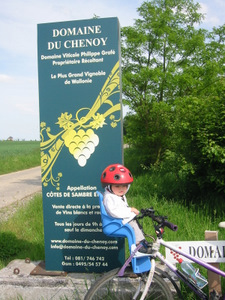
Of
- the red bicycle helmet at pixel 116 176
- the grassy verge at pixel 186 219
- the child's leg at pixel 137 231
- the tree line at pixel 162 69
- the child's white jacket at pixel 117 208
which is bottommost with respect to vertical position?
the grassy verge at pixel 186 219

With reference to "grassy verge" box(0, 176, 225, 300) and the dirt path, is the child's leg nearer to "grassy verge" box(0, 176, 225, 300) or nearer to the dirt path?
"grassy verge" box(0, 176, 225, 300)

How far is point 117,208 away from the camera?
103 inches

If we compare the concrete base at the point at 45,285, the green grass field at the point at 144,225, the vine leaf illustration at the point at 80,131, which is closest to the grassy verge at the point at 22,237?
the green grass field at the point at 144,225

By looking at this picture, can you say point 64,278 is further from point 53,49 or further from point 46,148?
point 53,49

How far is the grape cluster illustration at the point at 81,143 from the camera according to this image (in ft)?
10.6

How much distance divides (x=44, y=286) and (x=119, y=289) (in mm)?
800

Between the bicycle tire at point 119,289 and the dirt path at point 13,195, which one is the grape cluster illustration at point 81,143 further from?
the dirt path at point 13,195

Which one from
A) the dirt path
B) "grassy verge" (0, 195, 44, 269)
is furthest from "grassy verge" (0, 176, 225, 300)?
the dirt path

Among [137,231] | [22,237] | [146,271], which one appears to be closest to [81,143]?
[137,231]

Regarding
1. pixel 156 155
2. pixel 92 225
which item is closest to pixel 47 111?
pixel 92 225

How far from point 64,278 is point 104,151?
1278 mm

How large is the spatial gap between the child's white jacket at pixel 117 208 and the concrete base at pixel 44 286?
856 millimetres

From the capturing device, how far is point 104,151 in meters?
3.21

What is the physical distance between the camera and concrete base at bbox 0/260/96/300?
308 cm
